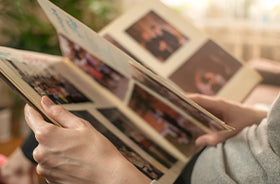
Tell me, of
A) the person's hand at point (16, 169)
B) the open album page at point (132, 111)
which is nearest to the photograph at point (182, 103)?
the open album page at point (132, 111)

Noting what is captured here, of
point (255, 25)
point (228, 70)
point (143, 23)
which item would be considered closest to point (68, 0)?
point (143, 23)

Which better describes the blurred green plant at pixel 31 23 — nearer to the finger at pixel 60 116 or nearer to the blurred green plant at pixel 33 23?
the blurred green plant at pixel 33 23

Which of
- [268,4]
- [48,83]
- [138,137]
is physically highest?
[268,4]

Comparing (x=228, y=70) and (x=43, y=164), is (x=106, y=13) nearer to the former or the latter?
(x=228, y=70)

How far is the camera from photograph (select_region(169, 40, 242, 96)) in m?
0.72

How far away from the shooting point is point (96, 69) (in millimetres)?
710

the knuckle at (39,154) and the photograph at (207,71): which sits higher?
the photograph at (207,71)

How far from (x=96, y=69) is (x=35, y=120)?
31cm

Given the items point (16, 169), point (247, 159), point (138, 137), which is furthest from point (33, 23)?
point (247, 159)

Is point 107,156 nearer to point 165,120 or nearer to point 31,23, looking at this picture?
point 165,120

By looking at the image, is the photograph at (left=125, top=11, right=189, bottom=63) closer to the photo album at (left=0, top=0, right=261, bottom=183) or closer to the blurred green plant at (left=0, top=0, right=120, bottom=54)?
the photo album at (left=0, top=0, right=261, bottom=183)

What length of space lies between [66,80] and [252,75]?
18.5 inches

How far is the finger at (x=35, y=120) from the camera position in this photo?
1.33 feet

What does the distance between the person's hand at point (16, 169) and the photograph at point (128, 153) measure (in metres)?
0.39
